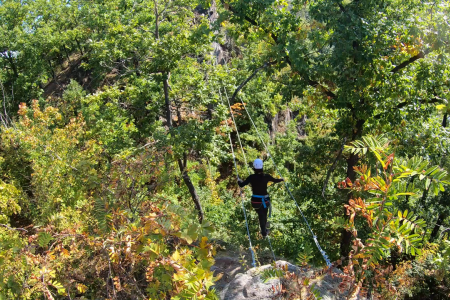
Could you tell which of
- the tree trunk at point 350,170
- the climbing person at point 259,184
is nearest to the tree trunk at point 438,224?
the tree trunk at point 350,170

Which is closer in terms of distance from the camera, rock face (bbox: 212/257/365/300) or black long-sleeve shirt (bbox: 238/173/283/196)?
rock face (bbox: 212/257/365/300)

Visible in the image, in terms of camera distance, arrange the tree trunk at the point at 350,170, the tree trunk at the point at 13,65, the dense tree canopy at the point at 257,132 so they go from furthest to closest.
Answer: the tree trunk at the point at 13,65 < the tree trunk at the point at 350,170 < the dense tree canopy at the point at 257,132

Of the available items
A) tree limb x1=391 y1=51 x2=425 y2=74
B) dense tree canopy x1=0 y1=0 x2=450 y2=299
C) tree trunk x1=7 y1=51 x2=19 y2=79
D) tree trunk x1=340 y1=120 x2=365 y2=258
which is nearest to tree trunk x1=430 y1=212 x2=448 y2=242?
dense tree canopy x1=0 y1=0 x2=450 y2=299

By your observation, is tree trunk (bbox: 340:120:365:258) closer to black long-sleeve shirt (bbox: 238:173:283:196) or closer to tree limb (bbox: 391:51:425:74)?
tree limb (bbox: 391:51:425:74)

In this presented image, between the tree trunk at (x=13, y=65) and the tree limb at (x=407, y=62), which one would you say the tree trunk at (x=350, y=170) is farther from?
the tree trunk at (x=13, y=65)

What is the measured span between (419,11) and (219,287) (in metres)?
6.43

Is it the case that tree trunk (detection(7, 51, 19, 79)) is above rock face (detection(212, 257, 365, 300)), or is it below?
above

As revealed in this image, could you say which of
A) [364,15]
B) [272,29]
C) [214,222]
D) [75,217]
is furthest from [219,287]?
[364,15]

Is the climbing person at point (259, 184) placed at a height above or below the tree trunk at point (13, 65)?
below

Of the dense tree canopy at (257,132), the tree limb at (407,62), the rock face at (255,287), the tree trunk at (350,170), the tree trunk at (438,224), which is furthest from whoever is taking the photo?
the tree trunk at (438,224)

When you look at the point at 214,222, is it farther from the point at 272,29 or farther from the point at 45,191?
the point at 272,29

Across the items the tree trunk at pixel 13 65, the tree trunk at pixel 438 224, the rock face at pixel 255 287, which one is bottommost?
the rock face at pixel 255 287

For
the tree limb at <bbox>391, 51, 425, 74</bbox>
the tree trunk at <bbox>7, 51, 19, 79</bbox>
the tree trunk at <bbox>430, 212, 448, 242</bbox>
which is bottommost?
the tree trunk at <bbox>430, 212, 448, 242</bbox>

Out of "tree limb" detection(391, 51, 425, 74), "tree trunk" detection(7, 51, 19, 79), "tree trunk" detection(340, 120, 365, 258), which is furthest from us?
"tree trunk" detection(7, 51, 19, 79)
